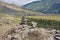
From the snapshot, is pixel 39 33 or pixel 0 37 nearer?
pixel 39 33

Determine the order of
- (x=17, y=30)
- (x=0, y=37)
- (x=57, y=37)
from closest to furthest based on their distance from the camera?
(x=57, y=37)
(x=17, y=30)
(x=0, y=37)

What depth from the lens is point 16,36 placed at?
6588 cm

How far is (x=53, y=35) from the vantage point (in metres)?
64.9

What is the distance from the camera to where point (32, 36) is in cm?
6512

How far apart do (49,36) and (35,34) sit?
401 centimetres

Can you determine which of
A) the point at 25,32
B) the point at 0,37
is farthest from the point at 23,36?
the point at 0,37

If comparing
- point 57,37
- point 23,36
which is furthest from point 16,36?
point 57,37

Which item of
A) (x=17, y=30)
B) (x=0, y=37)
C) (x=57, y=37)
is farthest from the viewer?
(x=0, y=37)

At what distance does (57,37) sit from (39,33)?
536cm

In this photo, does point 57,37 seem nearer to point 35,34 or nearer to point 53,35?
point 53,35

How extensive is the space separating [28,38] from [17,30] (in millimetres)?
7494

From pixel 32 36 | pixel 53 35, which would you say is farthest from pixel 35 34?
pixel 53 35

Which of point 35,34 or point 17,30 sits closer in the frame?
point 35,34

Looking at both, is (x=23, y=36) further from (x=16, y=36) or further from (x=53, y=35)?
(x=53, y=35)
